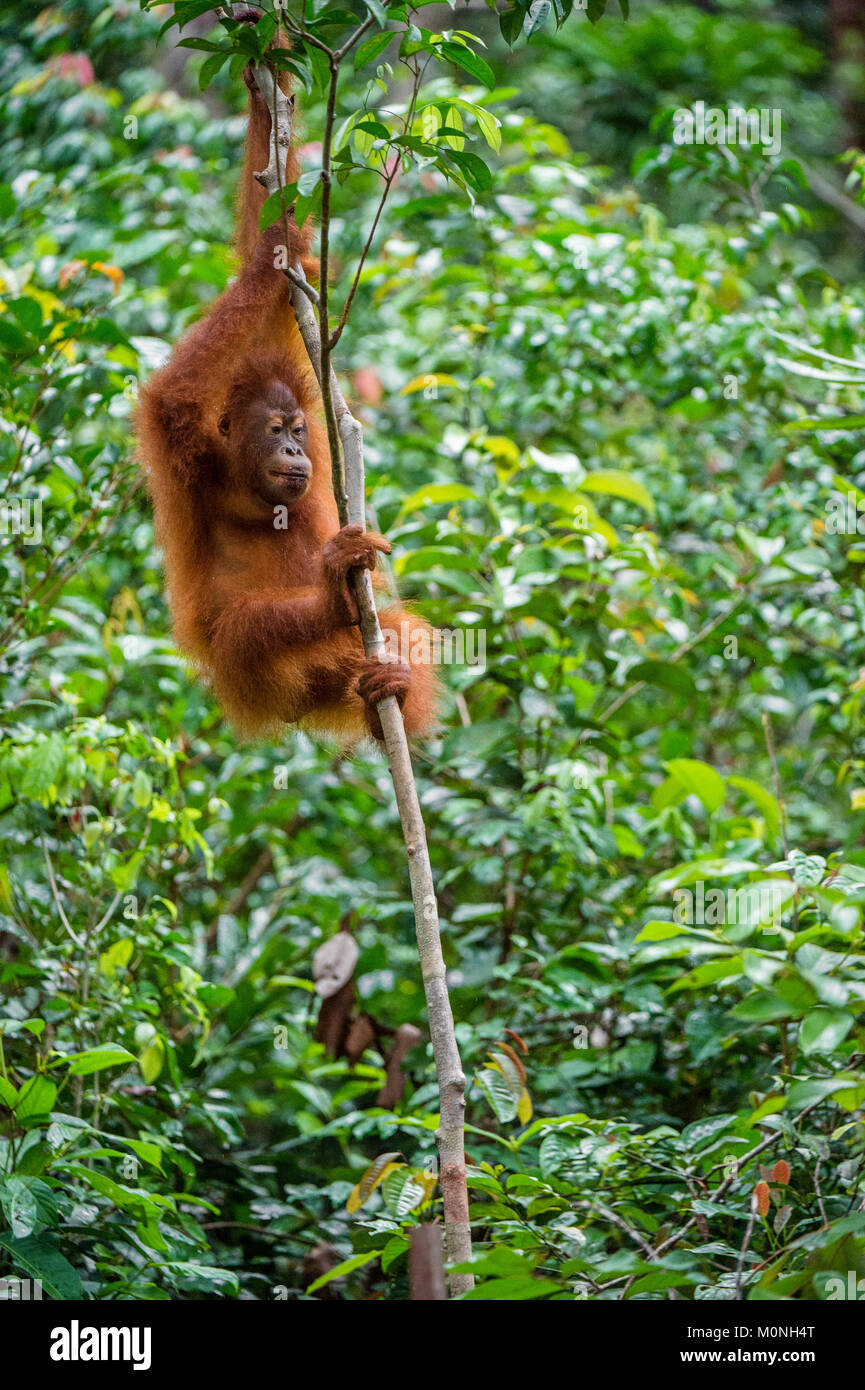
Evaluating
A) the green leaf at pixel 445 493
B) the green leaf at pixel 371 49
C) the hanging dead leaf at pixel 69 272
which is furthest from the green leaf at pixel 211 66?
the hanging dead leaf at pixel 69 272

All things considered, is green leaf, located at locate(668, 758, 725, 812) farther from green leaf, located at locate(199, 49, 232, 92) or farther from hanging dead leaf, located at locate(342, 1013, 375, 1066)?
green leaf, located at locate(199, 49, 232, 92)

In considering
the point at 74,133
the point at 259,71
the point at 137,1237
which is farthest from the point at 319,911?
the point at 74,133

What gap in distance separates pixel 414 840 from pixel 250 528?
1.76m

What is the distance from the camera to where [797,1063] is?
338 centimetres

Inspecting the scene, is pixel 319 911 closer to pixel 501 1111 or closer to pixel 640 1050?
pixel 640 1050

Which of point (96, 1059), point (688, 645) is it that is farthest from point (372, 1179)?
point (688, 645)

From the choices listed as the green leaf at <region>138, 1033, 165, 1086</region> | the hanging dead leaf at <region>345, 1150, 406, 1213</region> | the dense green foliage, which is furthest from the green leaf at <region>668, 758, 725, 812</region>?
the green leaf at <region>138, 1033, 165, 1086</region>

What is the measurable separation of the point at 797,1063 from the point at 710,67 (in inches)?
313

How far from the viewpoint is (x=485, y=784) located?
14.0 ft

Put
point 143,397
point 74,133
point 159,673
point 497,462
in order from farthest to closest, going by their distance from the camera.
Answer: point 74,133 → point 159,673 → point 497,462 → point 143,397

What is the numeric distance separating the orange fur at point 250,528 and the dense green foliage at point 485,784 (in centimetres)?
36

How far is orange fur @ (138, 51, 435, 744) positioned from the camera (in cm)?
363

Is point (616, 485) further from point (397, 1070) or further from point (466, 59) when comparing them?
point (397, 1070)

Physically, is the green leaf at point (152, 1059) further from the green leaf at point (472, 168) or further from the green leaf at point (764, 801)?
the green leaf at point (472, 168)
